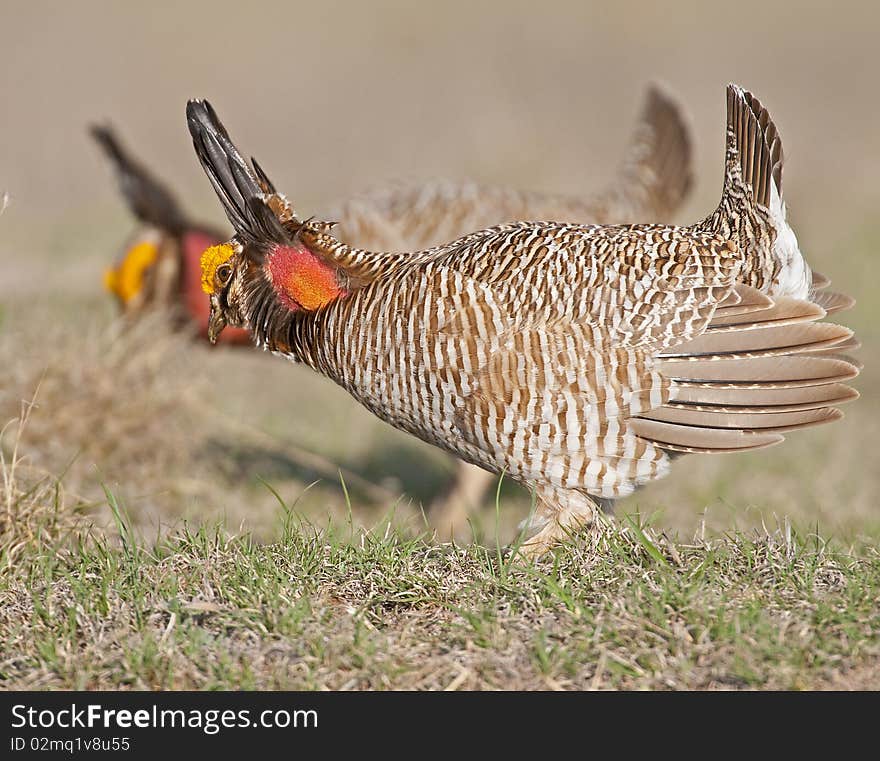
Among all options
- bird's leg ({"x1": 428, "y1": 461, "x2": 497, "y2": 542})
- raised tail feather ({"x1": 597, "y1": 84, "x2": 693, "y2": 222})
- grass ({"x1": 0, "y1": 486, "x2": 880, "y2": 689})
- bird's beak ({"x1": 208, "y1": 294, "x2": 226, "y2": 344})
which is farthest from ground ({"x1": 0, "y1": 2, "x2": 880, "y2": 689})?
bird's beak ({"x1": 208, "y1": 294, "x2": 226, "y2": 344})

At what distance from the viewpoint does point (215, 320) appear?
4555 mm

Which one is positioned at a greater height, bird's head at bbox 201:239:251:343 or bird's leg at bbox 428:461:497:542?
bird's head at bbox 201:239:251:343

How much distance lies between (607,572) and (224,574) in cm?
108

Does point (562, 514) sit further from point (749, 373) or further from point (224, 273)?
point (224, 273)

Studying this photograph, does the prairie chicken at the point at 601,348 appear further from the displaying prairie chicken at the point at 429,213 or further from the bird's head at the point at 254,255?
the displaying prairie chicken at the point at 429,213

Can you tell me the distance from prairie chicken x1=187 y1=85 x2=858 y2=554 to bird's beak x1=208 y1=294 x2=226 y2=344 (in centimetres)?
74

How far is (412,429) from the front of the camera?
4035mm

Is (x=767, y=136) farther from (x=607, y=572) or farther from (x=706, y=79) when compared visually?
(x=706, y=79)

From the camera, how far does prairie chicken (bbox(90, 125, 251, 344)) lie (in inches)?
293

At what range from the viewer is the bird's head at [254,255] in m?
4.19

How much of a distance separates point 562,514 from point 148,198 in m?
4.88

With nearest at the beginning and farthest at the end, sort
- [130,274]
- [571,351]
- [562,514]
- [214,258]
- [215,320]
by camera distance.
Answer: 1. [571,351]
2. [562,514]
3. [214,258]
4. [215,320]
5. [130,274]

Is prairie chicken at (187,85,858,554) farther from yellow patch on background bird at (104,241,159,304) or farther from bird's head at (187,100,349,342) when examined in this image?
yellow patch on background bird at (104,241,159,304)

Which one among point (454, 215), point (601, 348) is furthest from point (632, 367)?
point (454, 215)
